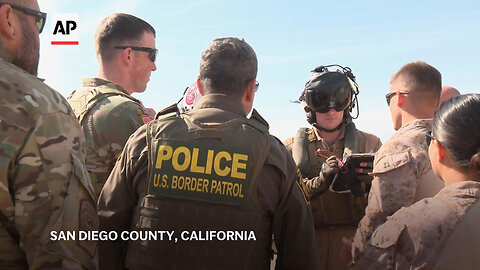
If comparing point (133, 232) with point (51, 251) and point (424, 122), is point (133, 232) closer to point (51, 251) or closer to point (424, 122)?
point (51, 251)

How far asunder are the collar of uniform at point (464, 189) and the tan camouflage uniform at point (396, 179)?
0.95 metres

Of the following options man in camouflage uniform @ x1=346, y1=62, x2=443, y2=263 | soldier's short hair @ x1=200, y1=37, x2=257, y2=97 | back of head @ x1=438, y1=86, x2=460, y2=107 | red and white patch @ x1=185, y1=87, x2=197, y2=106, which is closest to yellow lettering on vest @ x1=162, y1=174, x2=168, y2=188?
soldier's short hair @ x1=200, y1=37, x2=257, y2=97

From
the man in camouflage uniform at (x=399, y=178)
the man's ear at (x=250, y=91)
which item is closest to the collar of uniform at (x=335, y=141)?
the man in camouflage uniform at (x=399, y=178)

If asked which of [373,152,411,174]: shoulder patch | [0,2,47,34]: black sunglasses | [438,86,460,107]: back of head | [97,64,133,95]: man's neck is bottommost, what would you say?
[373,152,411,174]: shoulder patch

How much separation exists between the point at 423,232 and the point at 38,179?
1782mm

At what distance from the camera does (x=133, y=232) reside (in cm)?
259

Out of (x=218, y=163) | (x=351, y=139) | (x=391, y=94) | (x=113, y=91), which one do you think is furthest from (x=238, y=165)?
(x=351, y=139)

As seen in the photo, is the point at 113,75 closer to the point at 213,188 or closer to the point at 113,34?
the point at 113,34

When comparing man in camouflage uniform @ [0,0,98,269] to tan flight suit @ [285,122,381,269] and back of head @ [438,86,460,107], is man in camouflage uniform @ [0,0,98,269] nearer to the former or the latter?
tan flight suit @ [285,122,381,269]

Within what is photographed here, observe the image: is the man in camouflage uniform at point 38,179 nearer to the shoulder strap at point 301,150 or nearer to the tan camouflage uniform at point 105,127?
the tan camouflage uniform at point 105,127

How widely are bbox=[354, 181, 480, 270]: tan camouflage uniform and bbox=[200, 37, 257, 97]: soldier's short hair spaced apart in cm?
119

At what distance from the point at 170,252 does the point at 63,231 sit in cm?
74

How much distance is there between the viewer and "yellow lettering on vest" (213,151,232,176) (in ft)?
8.02

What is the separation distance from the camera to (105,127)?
357 cm
